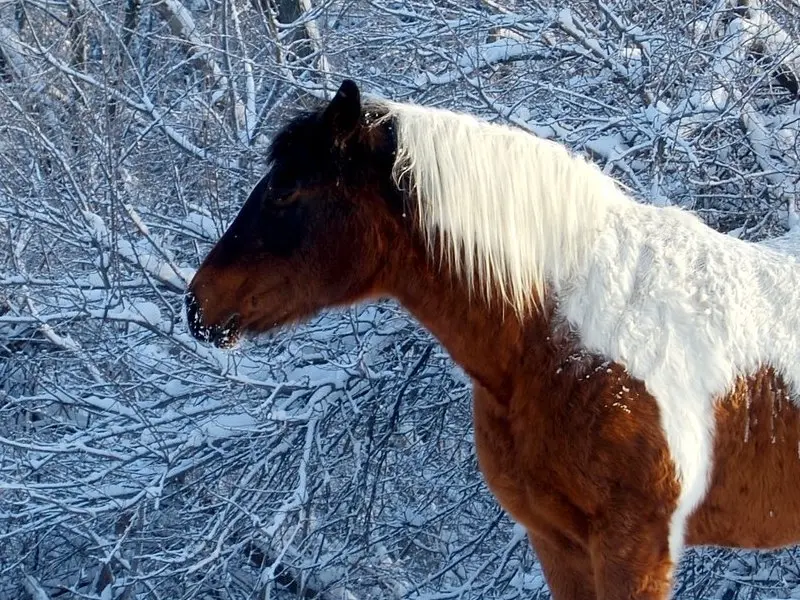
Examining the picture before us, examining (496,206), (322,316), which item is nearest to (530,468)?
(496,206)

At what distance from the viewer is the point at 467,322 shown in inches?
108

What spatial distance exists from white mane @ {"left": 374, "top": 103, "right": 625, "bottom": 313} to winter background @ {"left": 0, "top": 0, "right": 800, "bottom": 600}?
1.70 meters

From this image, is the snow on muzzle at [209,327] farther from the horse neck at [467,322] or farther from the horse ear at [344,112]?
the horse ear at [344,112]

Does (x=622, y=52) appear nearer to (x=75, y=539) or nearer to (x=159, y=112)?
(x=159, y=112)

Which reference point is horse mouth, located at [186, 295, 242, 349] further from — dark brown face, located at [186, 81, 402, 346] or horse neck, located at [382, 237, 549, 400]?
horse neck, located at [382, 237, 549, 400]

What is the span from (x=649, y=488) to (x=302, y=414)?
96.3 inches

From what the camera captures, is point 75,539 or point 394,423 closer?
point 394,423

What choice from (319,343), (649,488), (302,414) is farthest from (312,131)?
(319,343)

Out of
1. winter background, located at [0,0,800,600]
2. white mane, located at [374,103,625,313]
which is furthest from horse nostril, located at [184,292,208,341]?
winter background, located at [0,0,800,600]

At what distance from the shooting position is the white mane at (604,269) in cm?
261

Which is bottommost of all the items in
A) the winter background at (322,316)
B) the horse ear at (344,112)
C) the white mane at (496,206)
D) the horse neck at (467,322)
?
the winter background at (322,316)

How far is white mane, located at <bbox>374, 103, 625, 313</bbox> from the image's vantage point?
268 centimetres

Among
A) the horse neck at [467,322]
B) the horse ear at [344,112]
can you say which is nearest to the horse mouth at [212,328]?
the horse neck at [467,322]

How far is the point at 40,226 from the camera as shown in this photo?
4.84m
